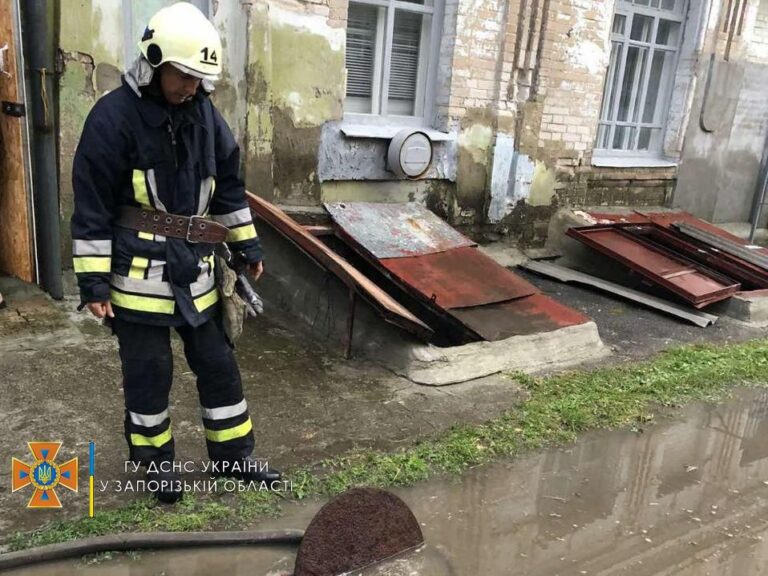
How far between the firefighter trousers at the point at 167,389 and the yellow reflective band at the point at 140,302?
8 cm

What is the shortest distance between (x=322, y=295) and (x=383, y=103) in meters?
2.42

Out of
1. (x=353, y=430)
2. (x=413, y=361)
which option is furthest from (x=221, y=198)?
(x=413, y=361)

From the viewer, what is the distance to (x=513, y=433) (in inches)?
144

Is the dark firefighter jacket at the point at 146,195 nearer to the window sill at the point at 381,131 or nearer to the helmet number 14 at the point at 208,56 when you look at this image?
the helmet number 14 at the point at 208,56

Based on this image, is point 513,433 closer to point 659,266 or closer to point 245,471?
point 245,471

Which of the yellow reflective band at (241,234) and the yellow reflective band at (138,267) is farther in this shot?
the yellow reflective band at (241,234)

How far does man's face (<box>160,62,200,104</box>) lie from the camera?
246 cm

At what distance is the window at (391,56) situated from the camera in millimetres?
6141

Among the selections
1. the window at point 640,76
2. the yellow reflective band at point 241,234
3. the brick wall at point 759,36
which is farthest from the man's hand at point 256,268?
the brick wall at point 759,36

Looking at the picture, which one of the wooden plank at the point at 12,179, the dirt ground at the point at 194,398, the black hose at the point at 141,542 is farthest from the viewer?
the wooden plank at the point at 12,179

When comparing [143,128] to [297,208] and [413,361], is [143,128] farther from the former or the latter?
[297,208]

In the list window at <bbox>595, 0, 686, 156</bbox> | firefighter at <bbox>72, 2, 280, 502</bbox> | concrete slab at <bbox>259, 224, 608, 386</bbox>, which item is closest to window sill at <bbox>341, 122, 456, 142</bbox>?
concrete slab at <bbox>259, 224, 608, 386</bbox>

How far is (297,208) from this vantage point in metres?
5.57

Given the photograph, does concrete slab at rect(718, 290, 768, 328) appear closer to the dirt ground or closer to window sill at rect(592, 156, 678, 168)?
the dirt ground
